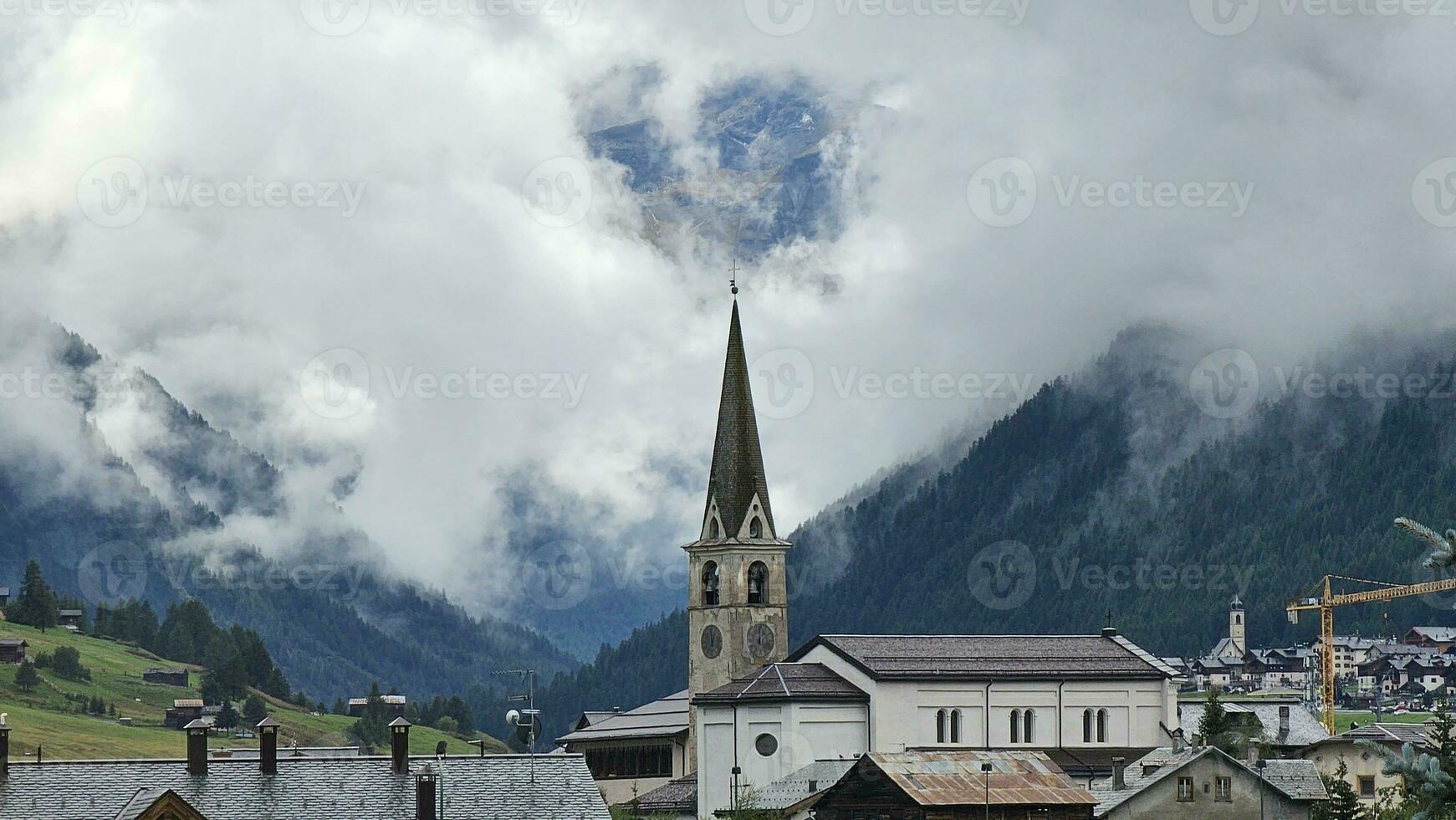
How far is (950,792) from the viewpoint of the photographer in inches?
3996

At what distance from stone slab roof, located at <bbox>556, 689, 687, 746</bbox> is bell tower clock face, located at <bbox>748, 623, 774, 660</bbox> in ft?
46.4

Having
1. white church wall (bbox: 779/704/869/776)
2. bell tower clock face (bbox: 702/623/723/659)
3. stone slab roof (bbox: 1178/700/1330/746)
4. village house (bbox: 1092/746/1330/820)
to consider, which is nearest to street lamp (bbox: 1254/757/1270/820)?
village house (bbox: 1092/746/1330/820)

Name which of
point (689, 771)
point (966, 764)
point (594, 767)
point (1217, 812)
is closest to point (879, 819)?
point (966, 764)

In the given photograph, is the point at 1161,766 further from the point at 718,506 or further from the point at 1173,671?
the point at 718,506

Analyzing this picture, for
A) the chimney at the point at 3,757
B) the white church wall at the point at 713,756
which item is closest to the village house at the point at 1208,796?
the white church wall at the point at 713,756

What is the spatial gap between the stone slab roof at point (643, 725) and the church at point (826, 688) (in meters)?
7.86

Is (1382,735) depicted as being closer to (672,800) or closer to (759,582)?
(759,582)

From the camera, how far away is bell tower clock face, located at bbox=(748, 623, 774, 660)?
13025 cm

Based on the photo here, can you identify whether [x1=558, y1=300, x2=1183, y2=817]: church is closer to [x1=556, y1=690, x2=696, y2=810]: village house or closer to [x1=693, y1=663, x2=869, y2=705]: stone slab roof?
[x1=693, y1=663, x2=869, y2=705]: stone slab roof

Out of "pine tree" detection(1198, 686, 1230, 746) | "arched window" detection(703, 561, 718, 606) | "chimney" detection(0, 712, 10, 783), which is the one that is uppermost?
"arched window" detection(703, 561, 718, 606)

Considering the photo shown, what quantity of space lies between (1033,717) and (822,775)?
1540 cm

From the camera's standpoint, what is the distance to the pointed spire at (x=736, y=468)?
433 ft

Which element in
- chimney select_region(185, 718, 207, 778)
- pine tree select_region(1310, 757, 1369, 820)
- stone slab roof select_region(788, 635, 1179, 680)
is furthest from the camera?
stone slab roof select_region(788, 635, 1179, 680)

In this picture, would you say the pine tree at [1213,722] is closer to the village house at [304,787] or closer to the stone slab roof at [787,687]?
the stone slab roof at [787,687]
